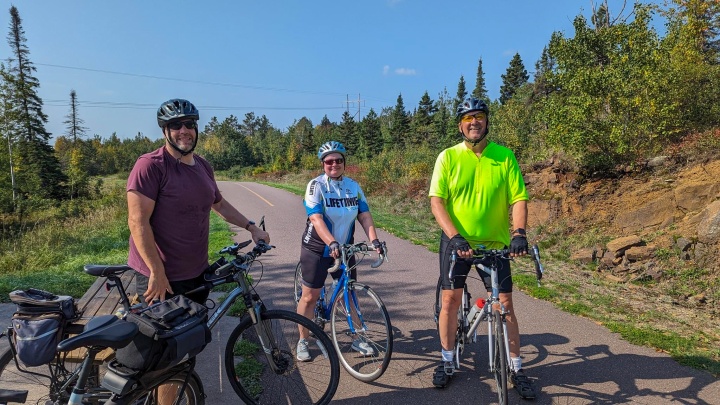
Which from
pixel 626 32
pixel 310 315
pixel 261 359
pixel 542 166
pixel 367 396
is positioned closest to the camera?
pixel 367 396

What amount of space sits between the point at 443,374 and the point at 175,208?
8.35 feet

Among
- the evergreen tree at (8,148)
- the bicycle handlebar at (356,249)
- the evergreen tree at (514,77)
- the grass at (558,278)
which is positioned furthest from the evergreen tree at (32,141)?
the evergreen tree at (514,77)

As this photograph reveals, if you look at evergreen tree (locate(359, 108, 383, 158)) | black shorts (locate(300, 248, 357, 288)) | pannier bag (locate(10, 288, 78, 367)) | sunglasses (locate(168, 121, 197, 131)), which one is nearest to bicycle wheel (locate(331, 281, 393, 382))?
black shorts (locate(300, 248, 357, 288))

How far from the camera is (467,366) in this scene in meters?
3.92

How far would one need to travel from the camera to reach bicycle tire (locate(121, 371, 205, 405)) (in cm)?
227

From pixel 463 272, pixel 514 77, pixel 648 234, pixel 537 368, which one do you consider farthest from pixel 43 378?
pixel 514 77

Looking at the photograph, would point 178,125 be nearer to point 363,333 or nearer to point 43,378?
point 43,378

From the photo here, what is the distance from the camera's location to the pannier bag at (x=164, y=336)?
2.06 meters

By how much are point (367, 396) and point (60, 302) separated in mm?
2310

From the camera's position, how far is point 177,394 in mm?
2471

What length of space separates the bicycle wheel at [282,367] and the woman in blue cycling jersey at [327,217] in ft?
1.90

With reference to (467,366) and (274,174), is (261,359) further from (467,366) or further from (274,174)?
(274,174)

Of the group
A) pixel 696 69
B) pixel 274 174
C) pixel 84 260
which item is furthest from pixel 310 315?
pixel 274 174

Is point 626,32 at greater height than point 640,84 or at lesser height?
greater
